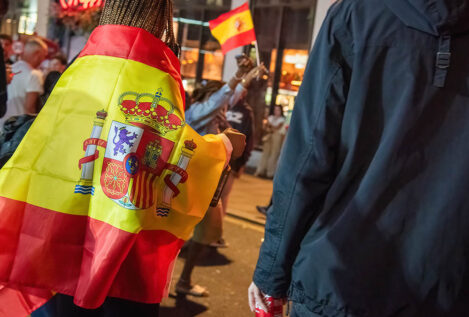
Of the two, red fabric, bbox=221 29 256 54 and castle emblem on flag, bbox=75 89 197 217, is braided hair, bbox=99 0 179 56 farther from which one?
red fabric, bbox=221 29 256 54

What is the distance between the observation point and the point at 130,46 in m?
2.05

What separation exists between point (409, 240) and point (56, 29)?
17950 mm

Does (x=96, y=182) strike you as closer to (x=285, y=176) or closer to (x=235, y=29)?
(x=285, y=176)

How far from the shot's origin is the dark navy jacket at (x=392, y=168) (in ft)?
4.75

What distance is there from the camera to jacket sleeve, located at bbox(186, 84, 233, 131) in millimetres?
4586

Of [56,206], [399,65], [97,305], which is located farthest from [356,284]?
[56,206]

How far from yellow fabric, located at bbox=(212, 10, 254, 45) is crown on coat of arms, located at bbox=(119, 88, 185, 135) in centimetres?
478

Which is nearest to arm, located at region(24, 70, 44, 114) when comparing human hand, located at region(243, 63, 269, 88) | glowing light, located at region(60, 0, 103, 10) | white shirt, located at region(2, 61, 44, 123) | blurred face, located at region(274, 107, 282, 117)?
white shirt, located at region(2, 61, 44, 123)

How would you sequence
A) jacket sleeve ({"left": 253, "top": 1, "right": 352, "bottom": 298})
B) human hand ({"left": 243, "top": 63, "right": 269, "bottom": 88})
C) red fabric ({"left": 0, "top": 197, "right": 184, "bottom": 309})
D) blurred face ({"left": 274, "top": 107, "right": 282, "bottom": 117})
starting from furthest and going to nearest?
blurred face ({"left": 274, "top": 107, "right": 282, "bottom": 117})
human hand ({"left": 243, "top": 63, "right": 269, "bottom": 88})
red fabric ({"left": 0, "top": 197, "right": 184, "bottom": 309})
jacket sleeve ({"left": 253, "top": 1, "right": 352, "bottom": 298})

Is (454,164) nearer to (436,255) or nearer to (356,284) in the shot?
(436,255)

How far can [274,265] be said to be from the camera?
5.45 ft

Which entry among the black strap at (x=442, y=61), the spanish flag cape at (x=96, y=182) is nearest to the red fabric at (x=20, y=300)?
the spanish flag cape at (x=96, y=182)

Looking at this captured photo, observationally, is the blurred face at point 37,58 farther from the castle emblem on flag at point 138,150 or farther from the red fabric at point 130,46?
the castle emblem on flag at point 138,150

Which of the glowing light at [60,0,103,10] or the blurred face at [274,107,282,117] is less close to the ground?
the glowing light at [60,0,103,10]
